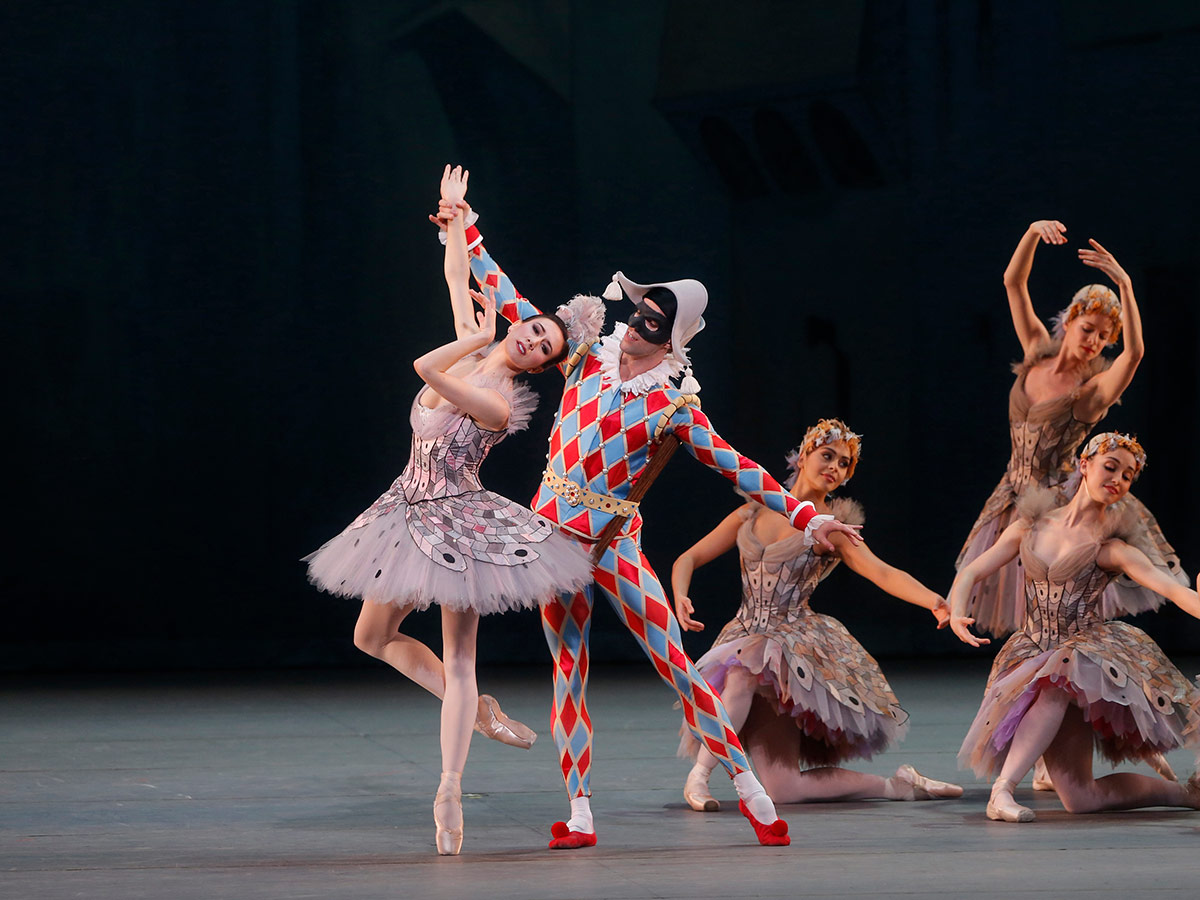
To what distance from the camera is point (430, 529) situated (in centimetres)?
333

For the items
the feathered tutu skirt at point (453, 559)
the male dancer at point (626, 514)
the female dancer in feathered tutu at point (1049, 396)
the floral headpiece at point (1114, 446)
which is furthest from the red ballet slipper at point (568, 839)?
the female dancer in feathered tutu at point (1049, 396)

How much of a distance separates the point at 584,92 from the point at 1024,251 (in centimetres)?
285

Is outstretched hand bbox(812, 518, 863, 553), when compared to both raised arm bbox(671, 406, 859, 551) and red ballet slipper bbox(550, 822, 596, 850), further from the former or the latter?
red ballet slipper bbox(550, 822, 596, 850)

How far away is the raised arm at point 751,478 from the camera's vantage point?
3223 millimetres

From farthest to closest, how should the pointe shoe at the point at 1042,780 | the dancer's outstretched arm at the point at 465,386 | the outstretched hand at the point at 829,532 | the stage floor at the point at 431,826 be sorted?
the pointe shoe at the point at 1042,780 → the dancer's outstretched arm at the point at 465,386 → the outstretched hand at the point at 829,532 → the stage floor at the point at 431,826

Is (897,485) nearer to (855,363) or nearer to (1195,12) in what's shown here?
(855,363)

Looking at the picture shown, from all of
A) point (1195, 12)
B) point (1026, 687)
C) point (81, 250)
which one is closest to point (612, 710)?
point (1026, 687)

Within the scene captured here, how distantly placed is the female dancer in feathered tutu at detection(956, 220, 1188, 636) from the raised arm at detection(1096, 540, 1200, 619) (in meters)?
→ 0.78

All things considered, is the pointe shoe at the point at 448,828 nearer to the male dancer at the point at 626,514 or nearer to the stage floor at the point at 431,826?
the stage floor at the point at 431,826

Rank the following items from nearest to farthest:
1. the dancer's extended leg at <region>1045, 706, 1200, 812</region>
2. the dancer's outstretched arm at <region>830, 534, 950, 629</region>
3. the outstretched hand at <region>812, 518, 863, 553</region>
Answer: the outstretched hand at <region>812, 518, 863, 553</region>, the dancer's outstretched arm at <region>830, 534, 950, 629</region>, the dancer's extended leg at <region>1045, 706, 1200, 812</region>

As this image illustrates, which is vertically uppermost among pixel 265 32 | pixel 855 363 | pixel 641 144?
pixel 265 32

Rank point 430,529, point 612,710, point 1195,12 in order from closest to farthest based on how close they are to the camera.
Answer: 1. point 430,529
2. point 612,710
3. point 1195,12

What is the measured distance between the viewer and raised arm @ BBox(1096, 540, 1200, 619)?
3607mm

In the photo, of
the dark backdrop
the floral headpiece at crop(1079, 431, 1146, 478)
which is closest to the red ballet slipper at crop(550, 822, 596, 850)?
the floral headpiece at crop(1079, 431, 1146, 478)
